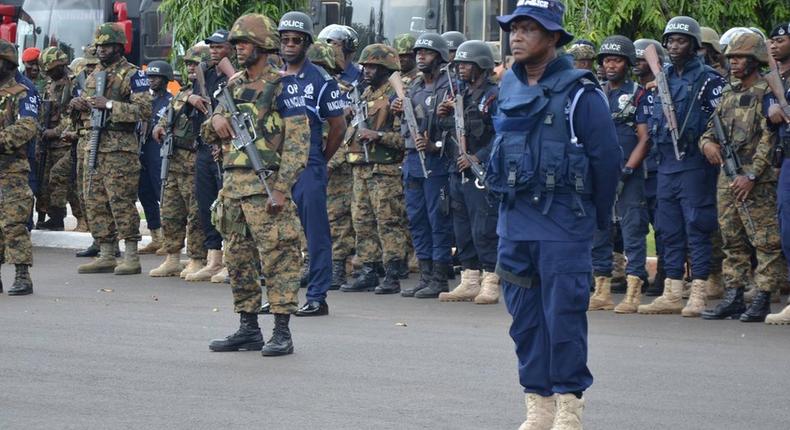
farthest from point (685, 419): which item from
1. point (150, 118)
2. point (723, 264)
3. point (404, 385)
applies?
point (150, 118)

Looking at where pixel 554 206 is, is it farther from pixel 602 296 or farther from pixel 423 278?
pixel 423 278

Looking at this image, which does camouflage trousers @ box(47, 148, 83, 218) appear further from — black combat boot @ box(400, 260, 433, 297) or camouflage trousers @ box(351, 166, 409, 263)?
black combat boot @ box(400, 260, 433, 297)

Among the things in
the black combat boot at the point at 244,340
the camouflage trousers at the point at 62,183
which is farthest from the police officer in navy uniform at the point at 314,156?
the camouflage trousers at the point at 62,183

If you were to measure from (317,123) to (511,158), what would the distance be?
4212 mm

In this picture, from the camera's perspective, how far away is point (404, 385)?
832cm

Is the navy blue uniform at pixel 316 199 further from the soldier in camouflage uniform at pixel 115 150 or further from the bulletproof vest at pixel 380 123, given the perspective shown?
the soldier in camouflage uniform at pixel 115 150

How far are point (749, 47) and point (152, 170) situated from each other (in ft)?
22.1

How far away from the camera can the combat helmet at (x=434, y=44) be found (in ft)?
40.8

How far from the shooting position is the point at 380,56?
513 inches

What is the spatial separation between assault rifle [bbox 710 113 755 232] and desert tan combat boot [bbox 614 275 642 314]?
1.07 meters

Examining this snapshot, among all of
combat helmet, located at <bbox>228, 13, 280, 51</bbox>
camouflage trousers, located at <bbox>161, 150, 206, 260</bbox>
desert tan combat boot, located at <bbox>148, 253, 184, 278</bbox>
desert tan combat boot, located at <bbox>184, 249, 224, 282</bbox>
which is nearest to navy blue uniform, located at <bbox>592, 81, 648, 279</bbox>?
combat helmet, located at <bbox>228, 13, 280, 51</bbox>

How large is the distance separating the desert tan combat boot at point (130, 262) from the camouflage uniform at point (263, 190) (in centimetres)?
511

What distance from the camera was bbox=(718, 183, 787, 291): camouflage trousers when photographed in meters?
11.0

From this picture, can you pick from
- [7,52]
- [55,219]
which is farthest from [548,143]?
[55,219]
